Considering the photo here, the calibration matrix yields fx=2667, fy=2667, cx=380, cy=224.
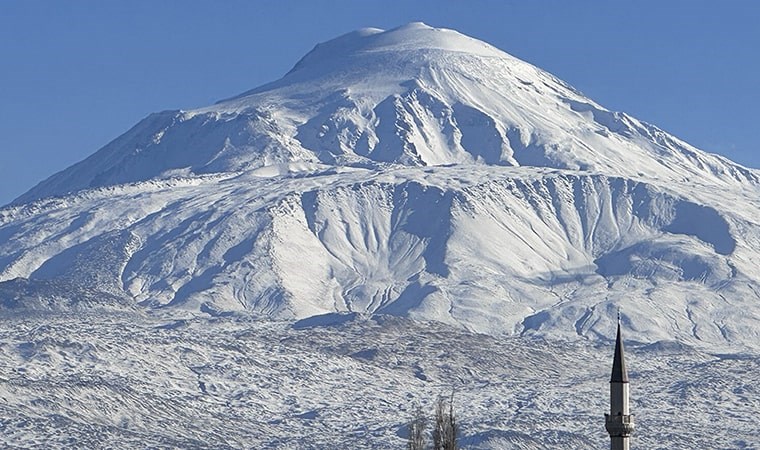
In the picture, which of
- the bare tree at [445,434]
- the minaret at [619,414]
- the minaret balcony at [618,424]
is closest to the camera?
the minaret at [619,414]

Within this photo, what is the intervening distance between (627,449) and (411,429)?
1265cm

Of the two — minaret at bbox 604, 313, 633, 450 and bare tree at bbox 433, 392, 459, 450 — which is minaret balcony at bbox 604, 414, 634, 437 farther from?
bare tree at bbox 433, 392, 459, 450

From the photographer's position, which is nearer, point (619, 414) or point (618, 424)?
point (618, 424)

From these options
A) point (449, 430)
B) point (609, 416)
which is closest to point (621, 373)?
point (609, 416)

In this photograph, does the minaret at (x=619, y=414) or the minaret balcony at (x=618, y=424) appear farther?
the minaret balcony at (x=618, y=424)

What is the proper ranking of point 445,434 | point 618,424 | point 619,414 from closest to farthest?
point 618,424 → point 619,414 → point 445,434

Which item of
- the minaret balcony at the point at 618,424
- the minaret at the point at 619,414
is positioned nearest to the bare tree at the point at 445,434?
the minaret at the point at 619,414

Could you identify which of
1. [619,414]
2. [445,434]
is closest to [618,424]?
[619,414]

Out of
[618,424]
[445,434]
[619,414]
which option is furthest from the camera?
[445,434]

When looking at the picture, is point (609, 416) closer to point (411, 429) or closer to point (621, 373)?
point (621, 373)

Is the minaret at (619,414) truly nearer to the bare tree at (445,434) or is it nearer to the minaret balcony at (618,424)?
the minaret balcony at (618,424)

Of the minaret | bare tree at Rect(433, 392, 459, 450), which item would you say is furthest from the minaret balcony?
bare tree at Rect(433, 392, 459, 450)

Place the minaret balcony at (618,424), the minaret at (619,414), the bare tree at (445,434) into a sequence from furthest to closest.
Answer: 1. the bare tree at (445,434)
2. the minaret balcony at (618,424)
3. the minaret at (619,414)

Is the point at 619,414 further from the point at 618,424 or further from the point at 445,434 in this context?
the point at 445,434
